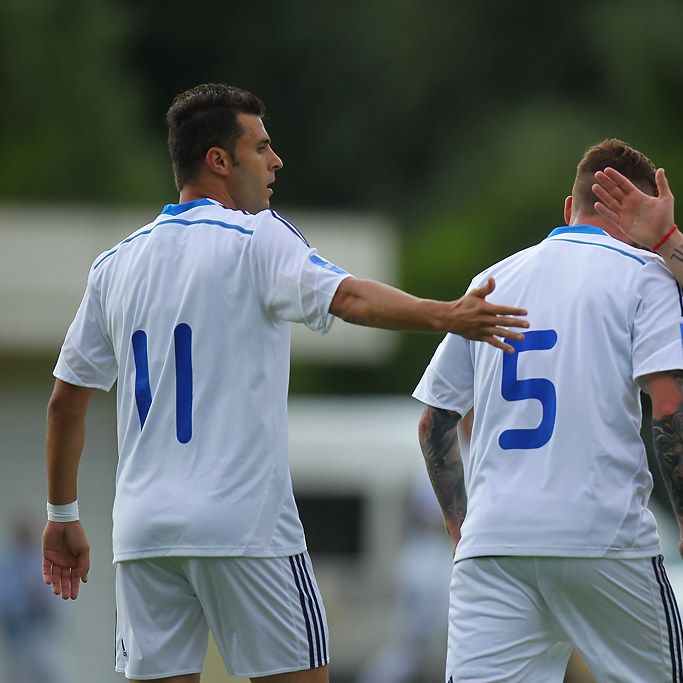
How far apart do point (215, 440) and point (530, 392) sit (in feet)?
3.37

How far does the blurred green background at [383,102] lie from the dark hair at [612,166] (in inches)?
1034

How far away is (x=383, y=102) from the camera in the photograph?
50312mm

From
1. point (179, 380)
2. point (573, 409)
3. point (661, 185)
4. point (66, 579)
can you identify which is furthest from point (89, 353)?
point (661, 185)

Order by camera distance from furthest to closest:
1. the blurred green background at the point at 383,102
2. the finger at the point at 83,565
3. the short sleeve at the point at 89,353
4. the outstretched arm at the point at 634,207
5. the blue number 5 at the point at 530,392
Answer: the blurred green background at the point at 383,102
the finger at the point at 83,565
the short sleeve at the point at 89,353
the outstretched arm at the point at 634,207
the blue number 5 at the point at 530,392

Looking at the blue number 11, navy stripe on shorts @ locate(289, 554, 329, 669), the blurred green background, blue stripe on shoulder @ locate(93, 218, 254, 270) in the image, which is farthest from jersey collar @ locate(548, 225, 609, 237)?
the blurred green background

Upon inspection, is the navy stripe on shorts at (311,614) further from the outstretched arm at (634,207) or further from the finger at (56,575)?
the outstretched arm at (634,207)

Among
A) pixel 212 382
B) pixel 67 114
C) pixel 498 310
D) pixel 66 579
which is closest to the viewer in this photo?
pixel 498 310

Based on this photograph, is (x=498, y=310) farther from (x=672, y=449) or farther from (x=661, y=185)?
(x=661, y=185)

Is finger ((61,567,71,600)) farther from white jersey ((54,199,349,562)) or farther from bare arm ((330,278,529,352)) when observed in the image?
bare arm ((330,278,529,352))

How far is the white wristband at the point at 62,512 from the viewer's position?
5887 millimetres

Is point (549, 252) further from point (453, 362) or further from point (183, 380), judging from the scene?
point (183, 380)

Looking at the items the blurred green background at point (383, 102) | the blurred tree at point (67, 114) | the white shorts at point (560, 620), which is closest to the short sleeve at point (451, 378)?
the white shorts at point (560, 620)

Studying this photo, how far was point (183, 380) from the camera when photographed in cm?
541

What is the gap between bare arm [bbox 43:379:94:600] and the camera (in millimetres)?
5844
